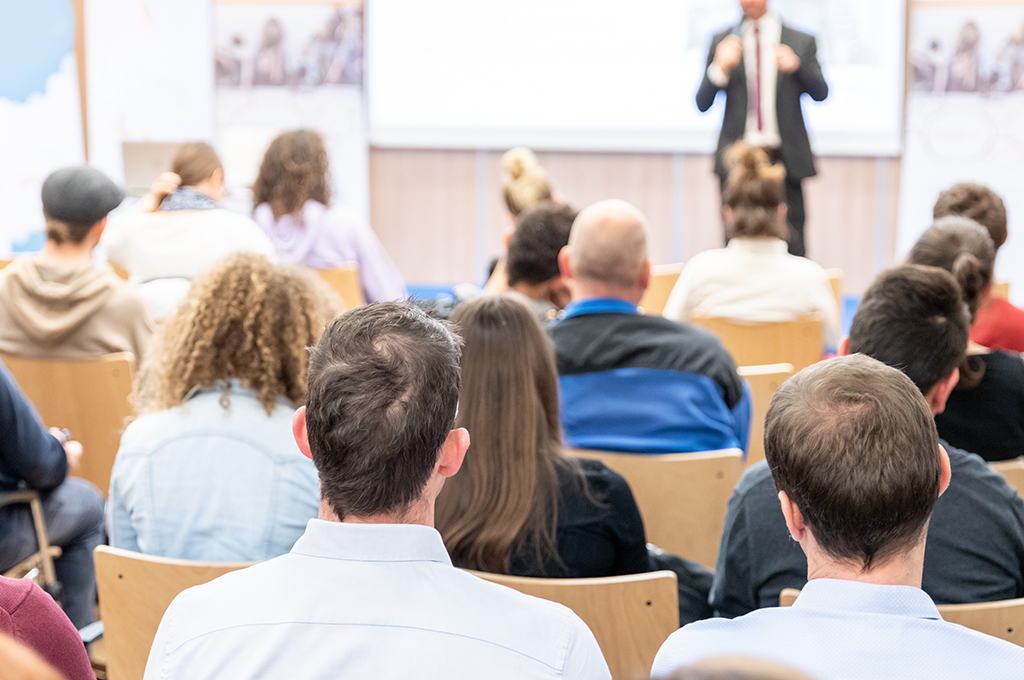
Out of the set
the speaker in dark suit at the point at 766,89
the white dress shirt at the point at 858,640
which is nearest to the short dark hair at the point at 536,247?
the white dress shirt at the point at 858,640

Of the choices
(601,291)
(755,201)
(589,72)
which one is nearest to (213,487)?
(601,291)

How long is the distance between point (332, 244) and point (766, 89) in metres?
2.54

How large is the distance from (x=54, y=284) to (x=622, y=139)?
5.11 meters

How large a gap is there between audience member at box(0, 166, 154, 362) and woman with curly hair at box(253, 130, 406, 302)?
1395 mm

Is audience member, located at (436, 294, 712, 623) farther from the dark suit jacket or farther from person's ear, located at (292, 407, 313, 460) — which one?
the dark suit jacket

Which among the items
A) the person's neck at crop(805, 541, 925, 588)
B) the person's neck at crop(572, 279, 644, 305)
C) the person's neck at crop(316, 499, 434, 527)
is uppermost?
the person's neck at crop(316, 499, 434, 527)

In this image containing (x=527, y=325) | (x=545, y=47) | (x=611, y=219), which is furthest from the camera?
(x=545, y=47)

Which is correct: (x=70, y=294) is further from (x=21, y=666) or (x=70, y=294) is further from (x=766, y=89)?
(x=766, y=89)

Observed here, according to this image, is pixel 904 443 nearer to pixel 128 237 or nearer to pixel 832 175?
pixel 128 237

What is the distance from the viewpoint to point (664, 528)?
6.84ft

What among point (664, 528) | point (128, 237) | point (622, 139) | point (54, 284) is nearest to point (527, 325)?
point (664, 528)

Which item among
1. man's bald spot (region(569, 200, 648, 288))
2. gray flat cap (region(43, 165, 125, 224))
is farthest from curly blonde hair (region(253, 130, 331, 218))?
man's bald spot (region(569, 200, 648, 288))

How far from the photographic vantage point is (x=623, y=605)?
4.63 feet

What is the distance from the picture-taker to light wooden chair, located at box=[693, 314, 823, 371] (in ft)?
10.7
